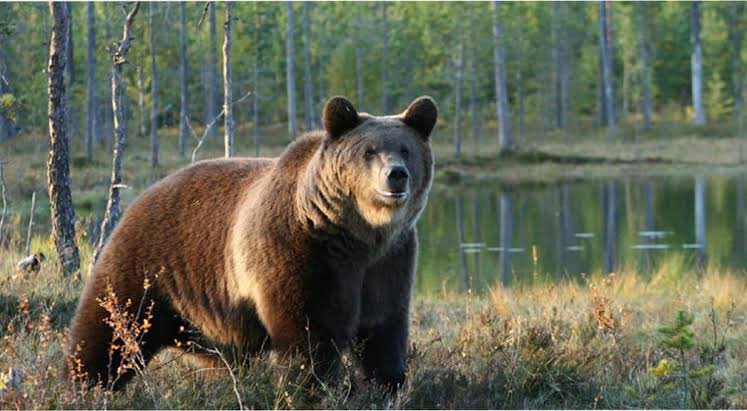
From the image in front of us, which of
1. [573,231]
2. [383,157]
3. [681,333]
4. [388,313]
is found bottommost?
[573,231]

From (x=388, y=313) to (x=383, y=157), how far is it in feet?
3.19

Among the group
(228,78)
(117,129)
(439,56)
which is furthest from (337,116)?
(439,56)

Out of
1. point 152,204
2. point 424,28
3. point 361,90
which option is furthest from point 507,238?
point 424,28

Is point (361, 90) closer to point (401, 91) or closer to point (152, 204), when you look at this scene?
point (401, 91)

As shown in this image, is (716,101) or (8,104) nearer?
(8,104)

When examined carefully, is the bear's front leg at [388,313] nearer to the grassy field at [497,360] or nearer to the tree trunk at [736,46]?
the grassy field at [497,360]

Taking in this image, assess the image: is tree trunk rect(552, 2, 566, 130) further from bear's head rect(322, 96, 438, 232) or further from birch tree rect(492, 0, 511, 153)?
bear's head rect(322, 96, 438, 232)

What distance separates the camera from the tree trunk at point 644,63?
63438mm

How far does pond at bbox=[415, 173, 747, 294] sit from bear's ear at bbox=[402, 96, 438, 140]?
597cm

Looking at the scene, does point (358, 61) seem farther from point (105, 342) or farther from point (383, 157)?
point (383, 157)

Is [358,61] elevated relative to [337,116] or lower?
elevated

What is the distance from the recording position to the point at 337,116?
5441mm

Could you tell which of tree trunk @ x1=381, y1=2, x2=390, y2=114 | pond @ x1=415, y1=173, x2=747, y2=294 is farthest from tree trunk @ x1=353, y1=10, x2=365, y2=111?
pond @ x1=415, y1=173, x2=747, y2=294

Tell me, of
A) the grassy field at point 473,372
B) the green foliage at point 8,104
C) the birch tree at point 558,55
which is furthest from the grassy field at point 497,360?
the birch tree at point 558,55
